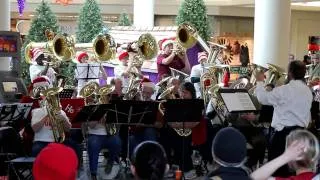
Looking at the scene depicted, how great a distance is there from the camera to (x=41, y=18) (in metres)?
18.3

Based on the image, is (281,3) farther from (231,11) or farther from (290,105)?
(231,11)

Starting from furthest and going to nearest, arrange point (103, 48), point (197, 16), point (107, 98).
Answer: point (197, 16), point (103, 48), point (107, 98)

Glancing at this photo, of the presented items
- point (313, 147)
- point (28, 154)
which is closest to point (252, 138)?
point (28, 154)

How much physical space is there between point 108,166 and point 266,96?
9.30 ft

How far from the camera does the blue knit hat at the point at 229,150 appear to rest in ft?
11.4

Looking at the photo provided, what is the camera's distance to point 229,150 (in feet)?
11.4

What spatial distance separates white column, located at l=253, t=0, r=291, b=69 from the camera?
1471 cm

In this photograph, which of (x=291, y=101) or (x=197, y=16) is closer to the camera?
(x=291, y=101)

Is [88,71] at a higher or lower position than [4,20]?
lower

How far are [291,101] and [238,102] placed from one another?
33.6 inches

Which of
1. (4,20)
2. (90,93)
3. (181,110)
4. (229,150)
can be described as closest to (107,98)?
(90,93)

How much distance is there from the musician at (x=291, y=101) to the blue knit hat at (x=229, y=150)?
4.18 meters

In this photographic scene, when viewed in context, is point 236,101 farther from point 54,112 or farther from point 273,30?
point 273,30

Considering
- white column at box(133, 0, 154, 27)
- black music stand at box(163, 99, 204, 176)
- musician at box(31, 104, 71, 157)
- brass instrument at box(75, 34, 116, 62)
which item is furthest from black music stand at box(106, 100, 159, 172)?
white column at box(133, 0, 154, 27)
